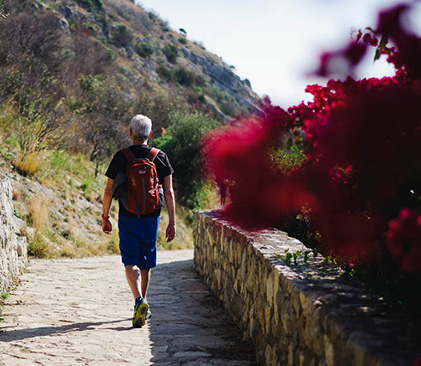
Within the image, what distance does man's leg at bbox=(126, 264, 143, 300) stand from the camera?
4.80 meters

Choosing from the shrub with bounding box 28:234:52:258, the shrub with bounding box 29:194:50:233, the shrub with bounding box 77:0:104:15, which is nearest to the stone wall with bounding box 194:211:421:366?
the shrub with bounding box 28:234:52:258

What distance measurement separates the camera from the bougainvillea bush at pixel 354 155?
7.09 feet

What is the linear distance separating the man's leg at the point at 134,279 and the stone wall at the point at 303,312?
0.90 m

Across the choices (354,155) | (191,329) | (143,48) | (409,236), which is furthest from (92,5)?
(409,236)

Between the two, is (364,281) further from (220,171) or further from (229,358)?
(229,358)

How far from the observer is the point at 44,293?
609 cm

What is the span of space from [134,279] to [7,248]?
2.12m

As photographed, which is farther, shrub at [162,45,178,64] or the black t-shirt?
shrub at [162,45,178,64]

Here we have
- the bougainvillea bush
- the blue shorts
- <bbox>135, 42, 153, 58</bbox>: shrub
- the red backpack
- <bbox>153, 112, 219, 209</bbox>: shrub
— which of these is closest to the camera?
the bougainvillea bush

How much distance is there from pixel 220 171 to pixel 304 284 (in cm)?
79

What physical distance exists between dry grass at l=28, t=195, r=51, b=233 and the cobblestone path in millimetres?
1627

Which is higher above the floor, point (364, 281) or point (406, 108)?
point (406, 108)

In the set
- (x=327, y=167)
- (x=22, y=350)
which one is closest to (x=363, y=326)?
(x=327, y=167)

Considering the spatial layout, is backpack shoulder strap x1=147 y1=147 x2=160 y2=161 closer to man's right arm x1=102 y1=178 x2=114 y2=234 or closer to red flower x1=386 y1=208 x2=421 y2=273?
man's right arm x1=102 y1=178 x2=114 y2=234
